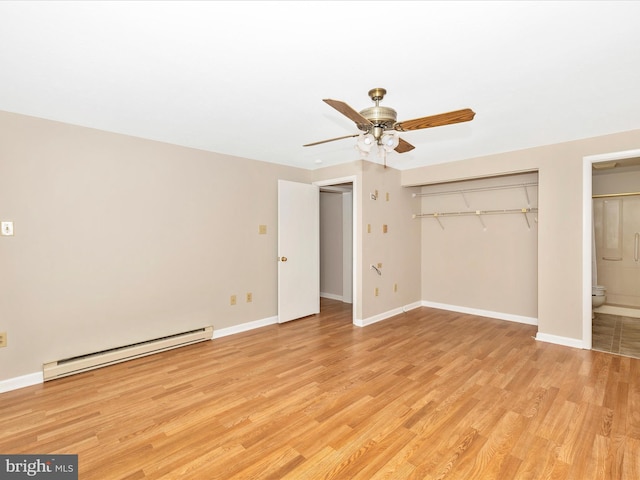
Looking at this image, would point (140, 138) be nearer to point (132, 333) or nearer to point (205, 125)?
point (205, 125)

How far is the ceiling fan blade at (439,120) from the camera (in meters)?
2.05

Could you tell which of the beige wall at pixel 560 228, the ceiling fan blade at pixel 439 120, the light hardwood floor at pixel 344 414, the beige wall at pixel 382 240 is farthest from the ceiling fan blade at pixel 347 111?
the beige wall at pixel 560 228

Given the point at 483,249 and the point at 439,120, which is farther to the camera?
the point at 483,249

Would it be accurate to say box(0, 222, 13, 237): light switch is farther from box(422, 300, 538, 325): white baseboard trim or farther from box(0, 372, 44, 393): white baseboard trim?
box(422, 300, 538, 325): white baseboard trim

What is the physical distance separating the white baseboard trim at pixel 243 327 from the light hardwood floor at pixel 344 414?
397 mm

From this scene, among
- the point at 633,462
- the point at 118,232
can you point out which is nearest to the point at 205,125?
the point at 118,232

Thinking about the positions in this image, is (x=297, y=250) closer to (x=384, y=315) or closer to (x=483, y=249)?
(x=384, y=315)

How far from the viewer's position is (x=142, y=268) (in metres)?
3.53

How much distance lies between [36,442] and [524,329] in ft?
16.9

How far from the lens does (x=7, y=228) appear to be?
278cm

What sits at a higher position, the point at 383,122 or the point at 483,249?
the point at 383,122

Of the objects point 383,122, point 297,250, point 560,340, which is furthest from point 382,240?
point 383,122

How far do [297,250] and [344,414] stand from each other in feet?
9.24

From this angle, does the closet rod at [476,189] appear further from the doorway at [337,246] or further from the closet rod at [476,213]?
the doorway at [337,246]
